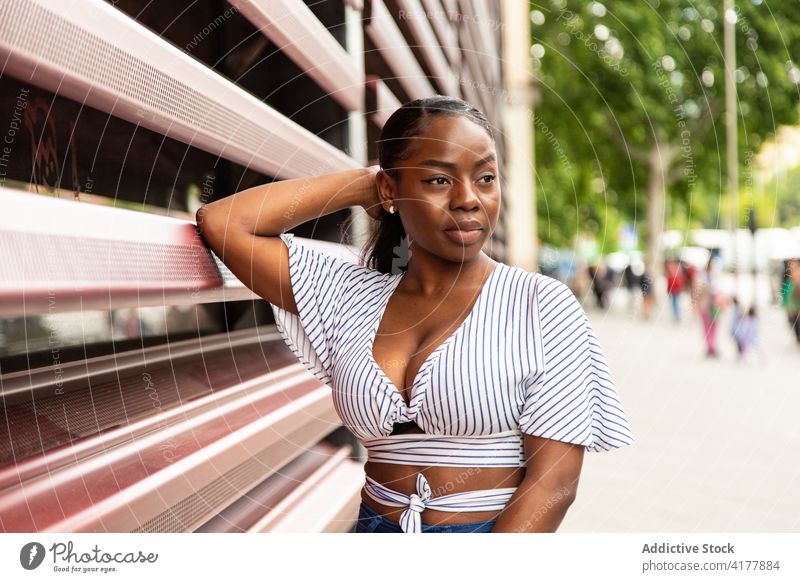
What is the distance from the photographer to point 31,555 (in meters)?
1.29

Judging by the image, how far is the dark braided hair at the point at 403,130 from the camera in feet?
4.16

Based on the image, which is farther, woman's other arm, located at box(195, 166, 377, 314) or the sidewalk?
the sidewalk

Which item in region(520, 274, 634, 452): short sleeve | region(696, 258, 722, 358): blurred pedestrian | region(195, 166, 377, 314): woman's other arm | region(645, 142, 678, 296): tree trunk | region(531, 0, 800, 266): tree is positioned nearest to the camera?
region(520, 274, 634, 452): short sleeve

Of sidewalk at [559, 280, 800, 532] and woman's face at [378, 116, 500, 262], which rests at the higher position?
woman's face at [378, 116, 500, 262]

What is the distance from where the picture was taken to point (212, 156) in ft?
5.96

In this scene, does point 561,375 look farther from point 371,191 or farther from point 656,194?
point 656,194

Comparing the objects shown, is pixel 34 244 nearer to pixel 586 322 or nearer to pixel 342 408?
pixel 342 408

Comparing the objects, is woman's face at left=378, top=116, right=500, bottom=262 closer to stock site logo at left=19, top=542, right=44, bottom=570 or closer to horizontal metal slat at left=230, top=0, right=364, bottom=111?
horizontal metal slat at left=230, top=0, right=364, bottom=111

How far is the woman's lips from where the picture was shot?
49.6 inches

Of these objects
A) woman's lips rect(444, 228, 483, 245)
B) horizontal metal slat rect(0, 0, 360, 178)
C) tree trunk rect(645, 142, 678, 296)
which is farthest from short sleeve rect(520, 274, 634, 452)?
tree trunk rect(645, 142, 678, 296)

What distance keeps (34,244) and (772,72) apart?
2.01 metres

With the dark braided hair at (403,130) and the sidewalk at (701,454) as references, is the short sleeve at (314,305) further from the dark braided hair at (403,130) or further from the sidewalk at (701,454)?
the sidewalk at (701,454)

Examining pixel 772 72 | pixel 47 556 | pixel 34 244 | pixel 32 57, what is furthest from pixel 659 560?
pixel 772 72

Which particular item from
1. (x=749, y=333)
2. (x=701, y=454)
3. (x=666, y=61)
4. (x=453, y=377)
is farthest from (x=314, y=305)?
(x=749, y=333)
